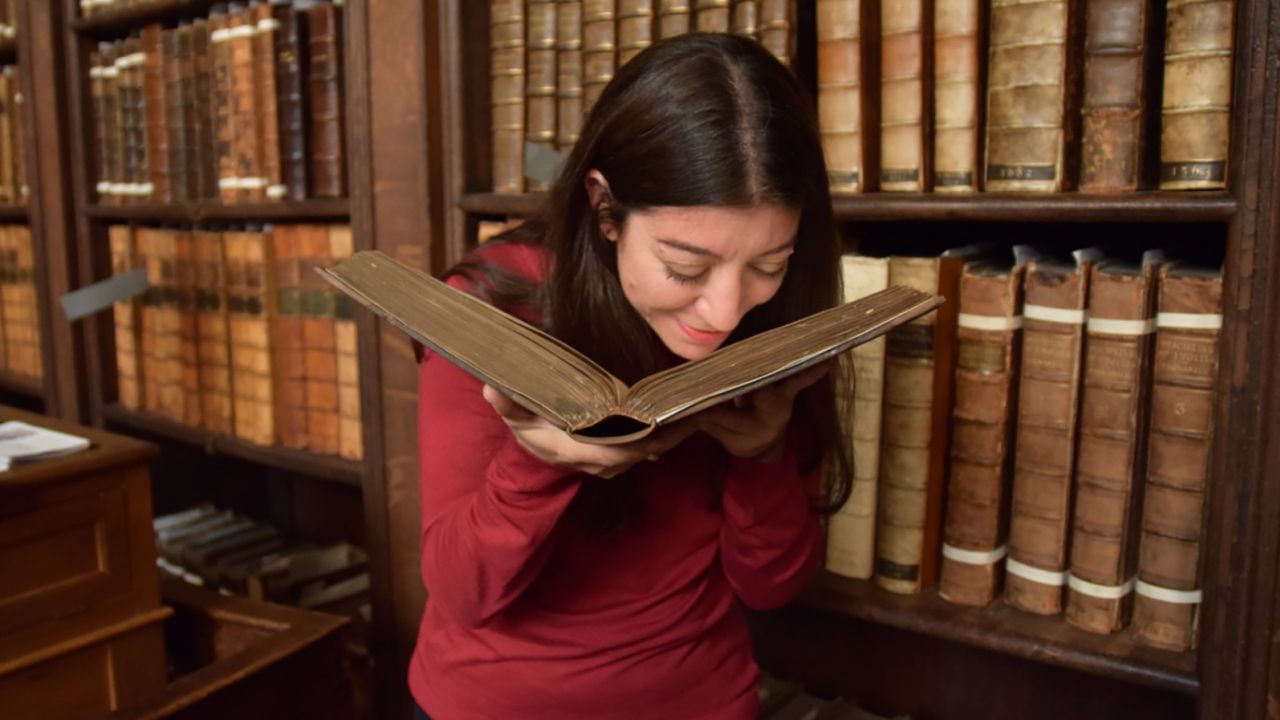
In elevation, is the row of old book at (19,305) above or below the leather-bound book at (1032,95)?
below

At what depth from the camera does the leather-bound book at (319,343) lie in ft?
5.37

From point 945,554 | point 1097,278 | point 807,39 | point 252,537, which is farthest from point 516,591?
point 252,537

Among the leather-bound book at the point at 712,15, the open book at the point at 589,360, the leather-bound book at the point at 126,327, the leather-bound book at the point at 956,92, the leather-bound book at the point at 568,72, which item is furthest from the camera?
the leather-bound book at the point at 126,327

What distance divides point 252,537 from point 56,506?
30.1 inches

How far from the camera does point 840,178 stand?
3.84ft

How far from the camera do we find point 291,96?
5.30ft

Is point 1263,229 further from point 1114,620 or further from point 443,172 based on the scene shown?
point 443,172

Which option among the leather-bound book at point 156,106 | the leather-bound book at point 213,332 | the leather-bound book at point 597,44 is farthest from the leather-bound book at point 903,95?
the leather-bound book at point 156,106

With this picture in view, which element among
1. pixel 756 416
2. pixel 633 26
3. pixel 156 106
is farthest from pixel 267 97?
pixel 756 416

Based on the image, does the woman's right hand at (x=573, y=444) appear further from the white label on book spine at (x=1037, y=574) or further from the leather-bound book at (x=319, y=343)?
the leather-bound book at (x=319, y=343)

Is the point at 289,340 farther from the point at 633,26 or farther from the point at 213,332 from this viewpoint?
the point at 633,26

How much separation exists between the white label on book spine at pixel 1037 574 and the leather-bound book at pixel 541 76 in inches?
29.8

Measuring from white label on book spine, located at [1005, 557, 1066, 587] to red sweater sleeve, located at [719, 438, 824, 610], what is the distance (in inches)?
10.6

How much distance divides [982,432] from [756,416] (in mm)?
453
